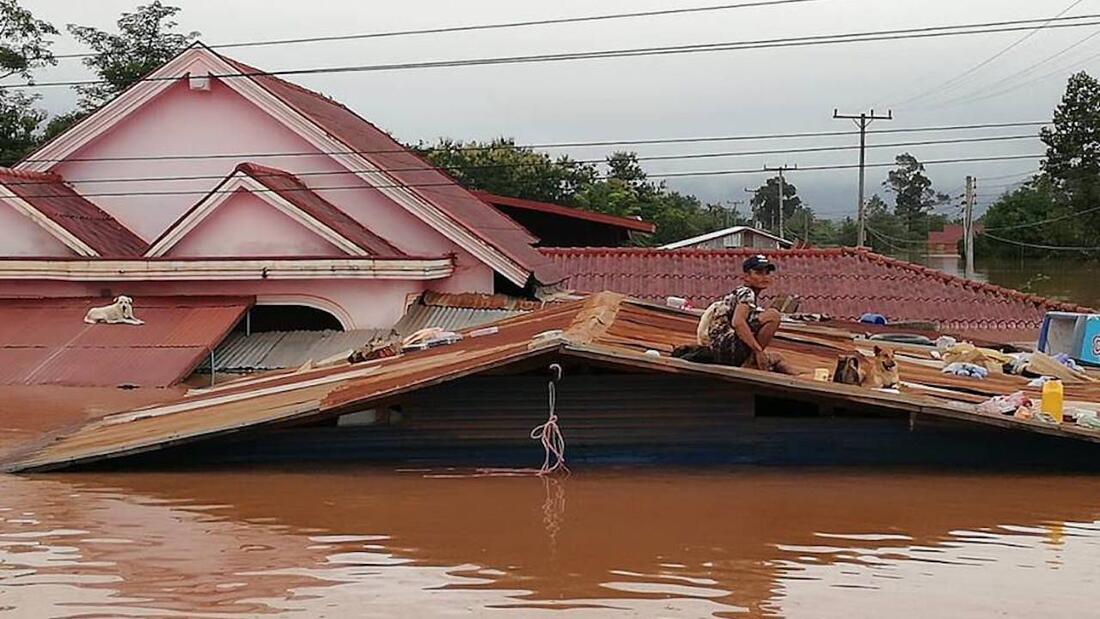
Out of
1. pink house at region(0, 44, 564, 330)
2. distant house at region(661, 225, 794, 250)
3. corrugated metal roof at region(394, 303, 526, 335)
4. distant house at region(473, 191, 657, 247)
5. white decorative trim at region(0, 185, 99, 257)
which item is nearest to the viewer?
corrugated metal roof at region(394, 303, 526, 335)

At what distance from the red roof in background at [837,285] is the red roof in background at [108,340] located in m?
8.40

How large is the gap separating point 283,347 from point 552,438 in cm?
849

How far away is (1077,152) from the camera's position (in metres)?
52.3

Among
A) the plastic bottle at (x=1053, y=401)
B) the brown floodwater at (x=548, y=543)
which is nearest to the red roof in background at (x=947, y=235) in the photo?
the plastic bottle at (x=1053, y=401)

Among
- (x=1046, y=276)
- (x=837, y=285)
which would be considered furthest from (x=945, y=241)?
(x=837, y=285)

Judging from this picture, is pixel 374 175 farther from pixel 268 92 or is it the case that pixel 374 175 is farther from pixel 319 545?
pixel 319 545

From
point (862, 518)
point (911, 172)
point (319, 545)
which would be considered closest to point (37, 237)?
point (319, 545)

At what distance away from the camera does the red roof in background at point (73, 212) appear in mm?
18484

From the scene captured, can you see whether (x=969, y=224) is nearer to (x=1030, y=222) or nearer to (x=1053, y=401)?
(x=1030, y=222)

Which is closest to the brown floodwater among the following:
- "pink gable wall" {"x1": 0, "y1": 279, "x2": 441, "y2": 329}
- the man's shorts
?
the man's shorts

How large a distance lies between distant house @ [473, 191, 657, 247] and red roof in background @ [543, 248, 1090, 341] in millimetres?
3800

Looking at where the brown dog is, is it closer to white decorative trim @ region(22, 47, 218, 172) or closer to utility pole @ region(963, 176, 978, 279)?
white decorative trim @ region(22, 47, 218, 172)

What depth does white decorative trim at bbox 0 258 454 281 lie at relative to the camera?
17.3 meters

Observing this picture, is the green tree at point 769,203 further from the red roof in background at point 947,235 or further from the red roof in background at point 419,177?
the red roof in background at point 419,177
